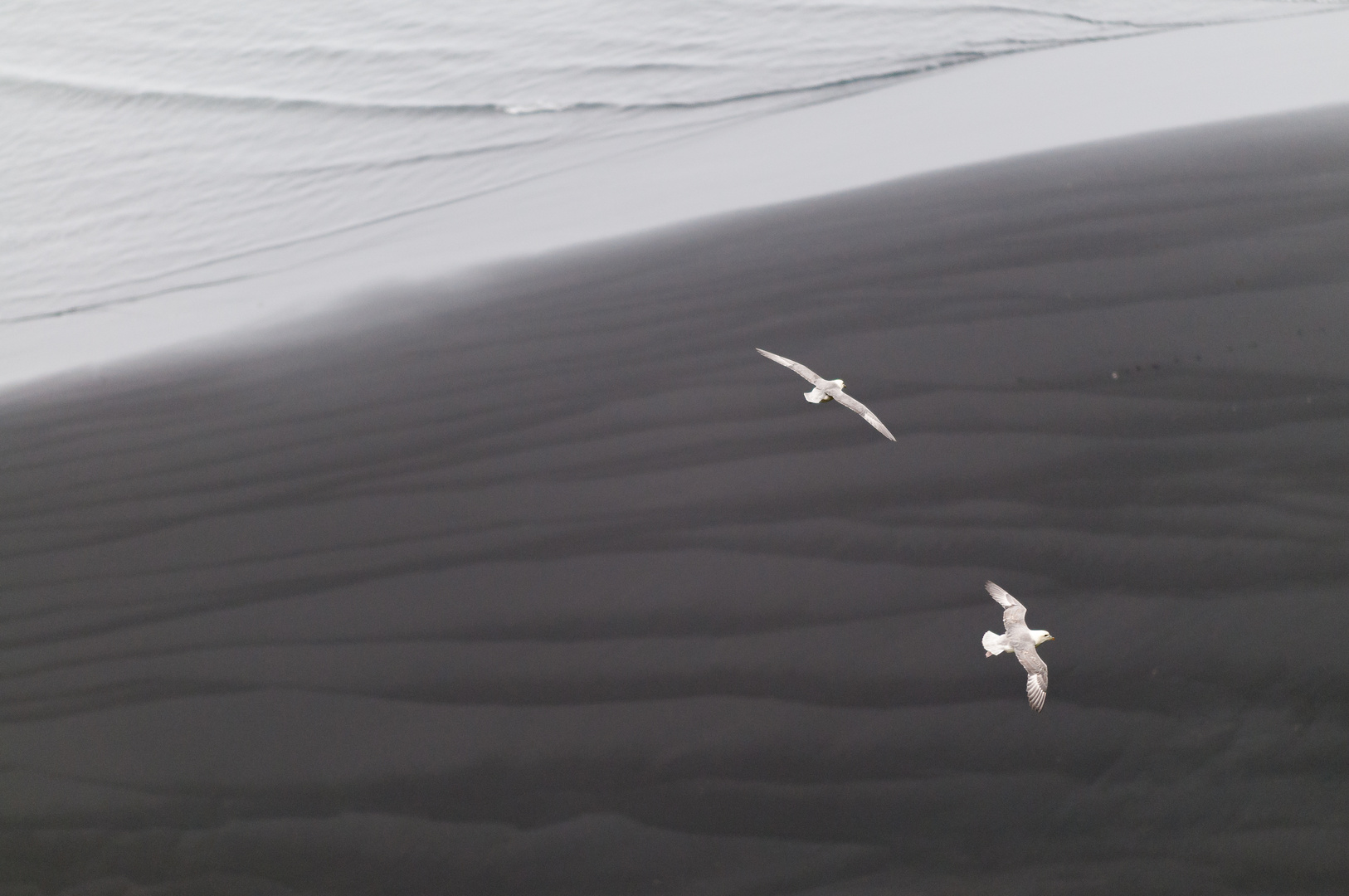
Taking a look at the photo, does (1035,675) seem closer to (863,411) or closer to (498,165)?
(863,411)

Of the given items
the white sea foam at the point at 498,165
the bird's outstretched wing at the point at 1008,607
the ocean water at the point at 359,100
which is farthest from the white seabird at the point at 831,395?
the ocean water at the point at 359,100

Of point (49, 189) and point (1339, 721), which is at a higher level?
point (49, 189)

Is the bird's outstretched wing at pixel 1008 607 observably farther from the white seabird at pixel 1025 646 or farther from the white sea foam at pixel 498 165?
the white sea foam at pixel 498 165

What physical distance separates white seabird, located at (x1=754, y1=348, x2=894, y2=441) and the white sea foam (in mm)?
1968

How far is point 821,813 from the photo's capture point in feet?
6.63

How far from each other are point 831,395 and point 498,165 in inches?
143

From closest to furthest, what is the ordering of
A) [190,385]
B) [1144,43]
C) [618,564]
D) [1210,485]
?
[1210,485]
[618,564]
[190,385]
[1144,43]

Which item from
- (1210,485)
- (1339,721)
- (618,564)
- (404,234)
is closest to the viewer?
(1339,721)

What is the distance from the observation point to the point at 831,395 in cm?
311

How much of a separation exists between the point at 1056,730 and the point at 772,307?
2336mm

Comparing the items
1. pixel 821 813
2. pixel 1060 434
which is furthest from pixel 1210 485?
pixel 821 813

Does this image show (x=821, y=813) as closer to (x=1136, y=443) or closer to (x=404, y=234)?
(x=1136, y=443)

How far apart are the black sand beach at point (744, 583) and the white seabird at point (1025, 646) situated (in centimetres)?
5

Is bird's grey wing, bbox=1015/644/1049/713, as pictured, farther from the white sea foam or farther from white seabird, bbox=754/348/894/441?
the white sea foam
